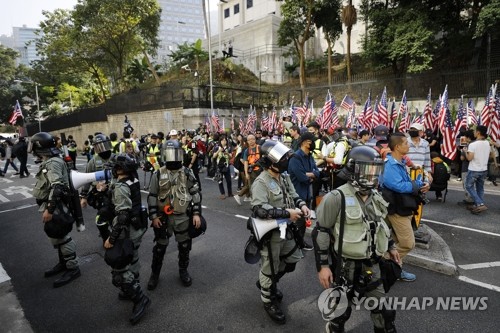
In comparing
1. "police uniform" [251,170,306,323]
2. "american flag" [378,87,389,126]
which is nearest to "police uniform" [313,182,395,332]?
"police uniform" [251,170,306,323]

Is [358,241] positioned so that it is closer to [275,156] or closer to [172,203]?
[275,156]

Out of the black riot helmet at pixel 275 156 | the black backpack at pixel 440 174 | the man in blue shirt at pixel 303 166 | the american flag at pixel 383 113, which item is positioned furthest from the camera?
the american flag at pixel 383 113

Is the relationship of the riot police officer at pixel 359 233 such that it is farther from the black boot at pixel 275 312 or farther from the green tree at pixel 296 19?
the green tree at pixel 296 19

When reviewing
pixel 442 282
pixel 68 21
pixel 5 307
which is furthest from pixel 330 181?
pixel 68 21

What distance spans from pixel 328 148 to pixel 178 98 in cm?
1787

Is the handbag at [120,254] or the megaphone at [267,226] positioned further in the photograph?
the handbag at [120,254]

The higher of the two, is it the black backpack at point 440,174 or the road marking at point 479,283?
the black backpack at point 440,174

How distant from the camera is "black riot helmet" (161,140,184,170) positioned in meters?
3.86

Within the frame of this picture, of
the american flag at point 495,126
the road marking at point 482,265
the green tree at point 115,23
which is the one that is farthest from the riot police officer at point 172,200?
the green tree at point 115,23

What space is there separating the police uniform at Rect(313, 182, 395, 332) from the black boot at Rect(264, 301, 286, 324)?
104 centimetres

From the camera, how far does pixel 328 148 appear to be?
22.6ft

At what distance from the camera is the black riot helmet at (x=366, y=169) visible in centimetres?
254

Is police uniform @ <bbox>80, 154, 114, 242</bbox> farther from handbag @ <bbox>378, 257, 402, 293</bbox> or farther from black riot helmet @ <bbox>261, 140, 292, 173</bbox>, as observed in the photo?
handbag @ <bbox>378, 257, 402, 293</bbox>

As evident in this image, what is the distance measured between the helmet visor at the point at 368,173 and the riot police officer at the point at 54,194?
151 inches
